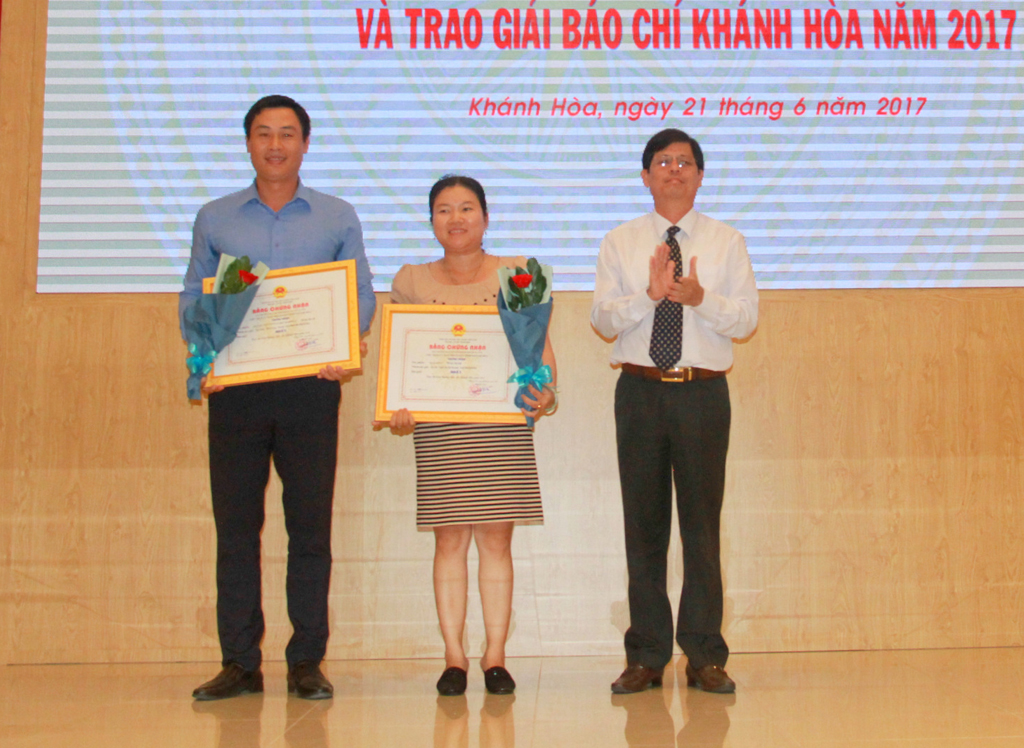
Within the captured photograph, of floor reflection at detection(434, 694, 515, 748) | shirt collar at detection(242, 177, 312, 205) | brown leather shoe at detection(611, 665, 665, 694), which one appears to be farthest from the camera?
shirt collar at detection(242, 177, 312, 205)

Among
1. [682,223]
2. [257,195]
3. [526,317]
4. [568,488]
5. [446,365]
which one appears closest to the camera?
[526,317]

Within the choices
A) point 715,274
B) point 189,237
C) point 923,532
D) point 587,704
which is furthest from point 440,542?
point 923,532

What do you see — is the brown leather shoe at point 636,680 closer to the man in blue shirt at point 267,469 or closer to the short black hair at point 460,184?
the man in blue shirt at point 267,469

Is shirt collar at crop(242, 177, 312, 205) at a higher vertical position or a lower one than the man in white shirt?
higher

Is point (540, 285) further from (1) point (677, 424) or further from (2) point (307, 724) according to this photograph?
(2) point (307, 724)

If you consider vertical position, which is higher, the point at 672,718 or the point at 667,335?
the point at 667,335

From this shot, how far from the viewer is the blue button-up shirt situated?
297 cm

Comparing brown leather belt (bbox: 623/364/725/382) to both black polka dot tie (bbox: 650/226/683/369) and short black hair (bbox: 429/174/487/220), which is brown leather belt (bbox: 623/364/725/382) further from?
short black hair (bbox: 429/174/487/220)

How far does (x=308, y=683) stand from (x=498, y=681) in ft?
1.78

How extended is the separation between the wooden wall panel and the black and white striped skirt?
72 centimetres

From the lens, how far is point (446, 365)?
9.57 feet

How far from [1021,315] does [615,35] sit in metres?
1.84

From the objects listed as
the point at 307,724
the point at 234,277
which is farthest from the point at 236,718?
the point at 234,277

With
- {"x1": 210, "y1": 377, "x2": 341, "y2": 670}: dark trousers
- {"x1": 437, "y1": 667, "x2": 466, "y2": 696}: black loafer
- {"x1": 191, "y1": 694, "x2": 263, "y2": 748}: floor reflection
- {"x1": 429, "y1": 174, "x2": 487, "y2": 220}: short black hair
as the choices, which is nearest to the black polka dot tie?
{"x1": 429, "y1": 174, "x2": 487, "y2": 220}: short black hair
